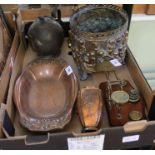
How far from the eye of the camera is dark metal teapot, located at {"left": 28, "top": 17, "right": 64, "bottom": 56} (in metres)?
0.88

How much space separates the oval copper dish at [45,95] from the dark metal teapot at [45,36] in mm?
55

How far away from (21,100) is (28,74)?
12 cm

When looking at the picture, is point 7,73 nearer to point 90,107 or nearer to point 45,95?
point 45,95

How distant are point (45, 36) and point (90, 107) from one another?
0.34 metres

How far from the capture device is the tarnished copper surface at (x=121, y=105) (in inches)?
28.1

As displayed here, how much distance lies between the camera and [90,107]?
0.71 metres

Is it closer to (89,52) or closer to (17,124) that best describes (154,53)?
(89,52)

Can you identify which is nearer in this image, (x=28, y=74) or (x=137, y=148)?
(x=137, y=148)

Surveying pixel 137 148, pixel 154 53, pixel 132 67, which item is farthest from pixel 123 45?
pixel 154 53

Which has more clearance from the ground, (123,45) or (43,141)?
(123,45)

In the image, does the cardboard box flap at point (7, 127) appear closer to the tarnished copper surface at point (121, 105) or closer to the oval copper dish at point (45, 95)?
the oval copper dish at point (45, 95)

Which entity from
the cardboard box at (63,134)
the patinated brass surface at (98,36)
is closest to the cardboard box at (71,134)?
the cardboard box at (63,134)

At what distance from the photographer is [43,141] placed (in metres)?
0.60

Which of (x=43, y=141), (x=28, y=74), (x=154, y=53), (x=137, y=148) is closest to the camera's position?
(x=43, y=141)
